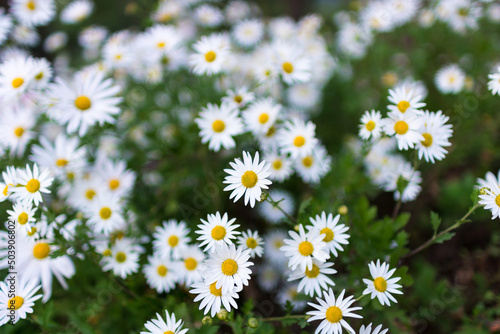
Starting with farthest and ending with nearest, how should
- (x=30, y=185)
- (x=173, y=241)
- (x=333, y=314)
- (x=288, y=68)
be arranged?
(x=288, y=68), (x=173, y=241), (x=30, y=185), (x=333, y=314)

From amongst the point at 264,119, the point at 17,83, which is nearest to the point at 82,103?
the point at 17,83

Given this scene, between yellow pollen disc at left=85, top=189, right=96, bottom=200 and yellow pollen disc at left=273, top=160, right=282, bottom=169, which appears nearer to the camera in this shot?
yellow pollen disc at left=273, top=160, right=282, bottom=169

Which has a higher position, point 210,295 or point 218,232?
point 218,232

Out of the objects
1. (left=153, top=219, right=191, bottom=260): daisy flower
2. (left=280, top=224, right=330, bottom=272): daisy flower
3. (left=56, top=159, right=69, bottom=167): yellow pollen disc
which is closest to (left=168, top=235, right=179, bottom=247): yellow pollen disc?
(left=153, top=219, right=191, bottom=260): daisy flower

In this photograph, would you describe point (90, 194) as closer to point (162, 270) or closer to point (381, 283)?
point (162, 270)

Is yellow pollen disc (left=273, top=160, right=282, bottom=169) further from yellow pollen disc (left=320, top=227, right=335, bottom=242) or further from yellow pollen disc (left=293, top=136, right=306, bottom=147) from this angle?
yellow pollen disc (left=320, top=227, right=335, bottom=242)

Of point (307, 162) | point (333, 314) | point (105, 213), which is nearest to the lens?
point (333, 314)
